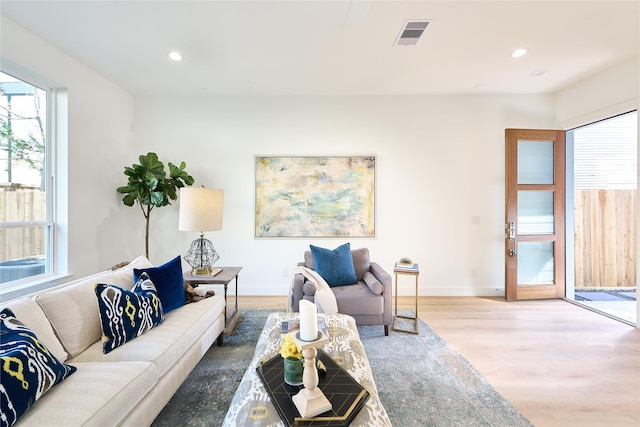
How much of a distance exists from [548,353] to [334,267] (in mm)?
2070

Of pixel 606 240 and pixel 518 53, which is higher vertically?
pixel 518 53

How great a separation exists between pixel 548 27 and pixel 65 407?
421 cm

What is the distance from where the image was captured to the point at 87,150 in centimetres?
318

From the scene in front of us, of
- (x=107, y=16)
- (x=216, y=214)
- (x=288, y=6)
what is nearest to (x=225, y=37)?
(x=288, y=6)

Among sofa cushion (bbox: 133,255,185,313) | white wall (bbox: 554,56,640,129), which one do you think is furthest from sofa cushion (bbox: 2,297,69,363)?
white wall (bbox: 554,56,640,129)

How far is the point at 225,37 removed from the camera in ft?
8.36

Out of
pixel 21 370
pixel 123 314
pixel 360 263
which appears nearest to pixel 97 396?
pixel 21 370

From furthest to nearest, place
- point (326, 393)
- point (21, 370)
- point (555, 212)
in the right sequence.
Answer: point (555, 212), point (326, 393), point (21, 370)

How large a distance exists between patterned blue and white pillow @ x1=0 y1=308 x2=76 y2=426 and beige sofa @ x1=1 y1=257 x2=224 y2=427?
5 cm

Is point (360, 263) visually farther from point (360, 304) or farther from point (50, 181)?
point (50, 181)

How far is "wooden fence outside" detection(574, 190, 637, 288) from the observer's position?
429cm

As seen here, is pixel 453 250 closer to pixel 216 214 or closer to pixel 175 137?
pixel 216 214

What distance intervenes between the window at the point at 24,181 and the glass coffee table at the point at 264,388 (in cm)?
266

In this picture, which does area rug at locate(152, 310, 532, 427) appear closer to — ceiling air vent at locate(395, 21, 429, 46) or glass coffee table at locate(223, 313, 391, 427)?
glass coffee table at locate(223, 313, 391, 427)
